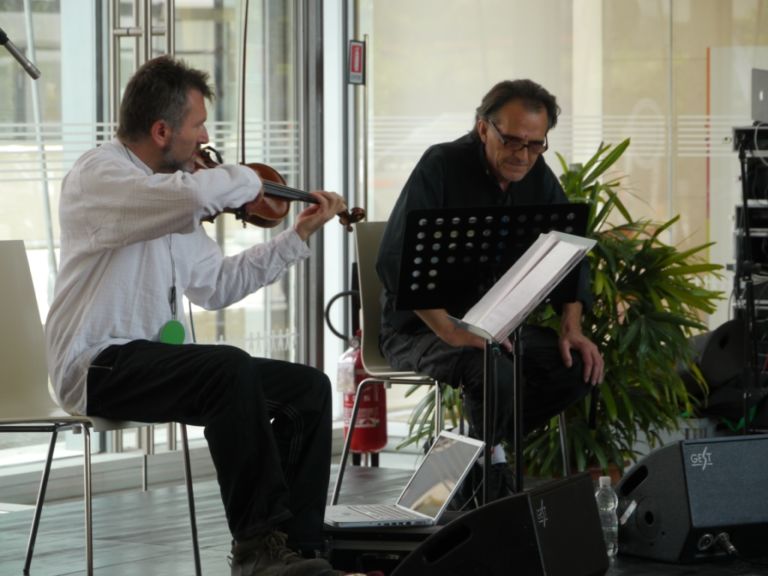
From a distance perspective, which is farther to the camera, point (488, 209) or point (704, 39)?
point (704, 39)

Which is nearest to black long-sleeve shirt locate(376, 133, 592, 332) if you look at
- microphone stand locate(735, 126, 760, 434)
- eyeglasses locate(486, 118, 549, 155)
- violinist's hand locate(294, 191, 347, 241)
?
eyeglasses locate(486, 118, 549, 155)

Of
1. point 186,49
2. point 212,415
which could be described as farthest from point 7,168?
point 212,415

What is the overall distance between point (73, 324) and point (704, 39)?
12.1 ft

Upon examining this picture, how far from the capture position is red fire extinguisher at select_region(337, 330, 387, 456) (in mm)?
5109

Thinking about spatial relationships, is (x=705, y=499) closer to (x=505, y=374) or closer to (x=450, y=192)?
(x=505, y=374)

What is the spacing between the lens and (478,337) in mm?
3383

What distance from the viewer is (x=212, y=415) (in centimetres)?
269

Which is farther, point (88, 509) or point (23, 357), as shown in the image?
point (23, 357)

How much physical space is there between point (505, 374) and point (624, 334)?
1044 millimetres

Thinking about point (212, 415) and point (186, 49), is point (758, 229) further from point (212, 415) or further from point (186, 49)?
point (212, 415)

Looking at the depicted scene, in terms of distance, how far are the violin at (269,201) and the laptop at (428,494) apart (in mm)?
597

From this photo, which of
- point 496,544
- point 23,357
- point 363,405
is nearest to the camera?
point 496,544

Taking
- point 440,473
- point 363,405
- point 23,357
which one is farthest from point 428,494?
point 363,405

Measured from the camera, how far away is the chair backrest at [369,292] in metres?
3.88
